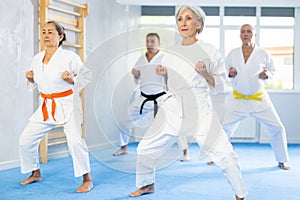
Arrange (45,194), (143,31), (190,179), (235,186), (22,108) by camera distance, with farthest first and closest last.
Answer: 1. (143,31)
2. (22,108)
3. (190,179)
4. (45,194)
5. (235,186)

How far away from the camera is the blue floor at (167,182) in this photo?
292cm

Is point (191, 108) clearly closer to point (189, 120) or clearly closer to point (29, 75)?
point (189, 120)

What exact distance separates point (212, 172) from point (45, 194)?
165 centimetres

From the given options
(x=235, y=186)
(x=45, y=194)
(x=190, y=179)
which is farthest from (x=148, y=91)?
(x=235, y=186)

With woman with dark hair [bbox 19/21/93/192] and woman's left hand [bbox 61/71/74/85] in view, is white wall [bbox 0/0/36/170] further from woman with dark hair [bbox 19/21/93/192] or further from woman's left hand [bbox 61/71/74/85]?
woman's left hand [bbox 61/71/74/85]

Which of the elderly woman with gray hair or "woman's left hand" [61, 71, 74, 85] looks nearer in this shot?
the elderly woman with gray hair

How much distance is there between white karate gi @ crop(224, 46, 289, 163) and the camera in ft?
13.4

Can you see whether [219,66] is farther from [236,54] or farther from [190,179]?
[236,54]

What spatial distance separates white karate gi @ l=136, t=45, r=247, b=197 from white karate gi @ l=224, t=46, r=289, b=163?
1565mm

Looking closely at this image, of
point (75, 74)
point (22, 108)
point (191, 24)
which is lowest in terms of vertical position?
point (22, 108)

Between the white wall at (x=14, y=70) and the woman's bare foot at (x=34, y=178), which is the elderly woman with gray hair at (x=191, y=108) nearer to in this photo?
the woman's bare foot at (x=34, y=178)

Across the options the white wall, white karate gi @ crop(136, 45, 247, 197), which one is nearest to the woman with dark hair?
white karate gi @ crop(136, 45, 247, 197)

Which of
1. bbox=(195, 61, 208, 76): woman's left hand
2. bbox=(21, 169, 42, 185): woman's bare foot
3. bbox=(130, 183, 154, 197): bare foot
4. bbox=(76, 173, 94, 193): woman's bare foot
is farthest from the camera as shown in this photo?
bbox=(21, 169, 42, 185): woman's bare foot

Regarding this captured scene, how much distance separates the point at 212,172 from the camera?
3.87 m
